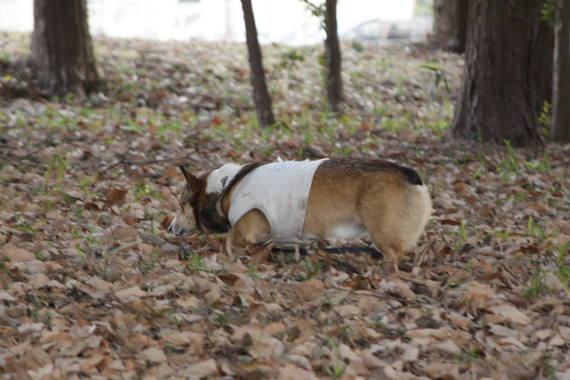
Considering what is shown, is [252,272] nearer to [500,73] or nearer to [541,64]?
[500,73]

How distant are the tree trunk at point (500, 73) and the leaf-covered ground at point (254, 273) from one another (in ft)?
1.14

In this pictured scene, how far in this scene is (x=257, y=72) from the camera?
27.2 feet

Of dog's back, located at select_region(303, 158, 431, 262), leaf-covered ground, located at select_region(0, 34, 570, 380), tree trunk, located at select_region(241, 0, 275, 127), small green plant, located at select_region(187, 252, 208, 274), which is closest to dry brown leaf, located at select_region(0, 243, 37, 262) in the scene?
leaf-covered ground, located at select_region(0, 34, 570, 380)

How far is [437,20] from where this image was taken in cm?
1451

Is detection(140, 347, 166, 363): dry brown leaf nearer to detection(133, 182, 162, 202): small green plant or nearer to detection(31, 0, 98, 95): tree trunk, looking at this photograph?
detection(133, 182, 162, 202): small green plant

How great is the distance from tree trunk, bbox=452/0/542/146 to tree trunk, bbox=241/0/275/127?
2738 millimetres

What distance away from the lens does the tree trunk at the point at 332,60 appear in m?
9.12

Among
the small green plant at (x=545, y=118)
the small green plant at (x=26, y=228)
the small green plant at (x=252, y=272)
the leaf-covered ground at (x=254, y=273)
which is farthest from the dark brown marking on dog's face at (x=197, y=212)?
the small green plant at (x=545, y=118)

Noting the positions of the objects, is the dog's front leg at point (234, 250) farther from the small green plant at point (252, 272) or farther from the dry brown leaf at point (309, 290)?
the dry brown leaf at point (309, 290)

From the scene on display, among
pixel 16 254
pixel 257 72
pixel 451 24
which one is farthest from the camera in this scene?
pixel 451 24

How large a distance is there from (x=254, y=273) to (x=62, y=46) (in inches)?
288

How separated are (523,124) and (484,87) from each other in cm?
70

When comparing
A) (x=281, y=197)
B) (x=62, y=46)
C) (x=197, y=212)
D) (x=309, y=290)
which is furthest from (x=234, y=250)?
(x=62, y=46)

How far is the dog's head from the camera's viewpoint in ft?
14.4
